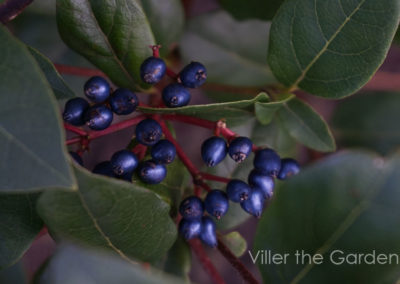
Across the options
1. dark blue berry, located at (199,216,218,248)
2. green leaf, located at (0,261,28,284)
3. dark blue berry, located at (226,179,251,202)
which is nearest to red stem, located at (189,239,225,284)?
dark blue berry, located at (199,216,218,248)

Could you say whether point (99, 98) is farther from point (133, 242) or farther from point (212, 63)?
point (212, 63)

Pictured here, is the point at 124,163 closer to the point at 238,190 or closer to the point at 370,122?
the point at 238,190

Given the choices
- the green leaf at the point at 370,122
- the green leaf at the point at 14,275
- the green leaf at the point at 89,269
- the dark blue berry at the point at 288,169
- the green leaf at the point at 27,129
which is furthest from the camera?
the green leaf at the point at 370,122

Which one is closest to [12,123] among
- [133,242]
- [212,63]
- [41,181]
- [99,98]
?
[41,181]

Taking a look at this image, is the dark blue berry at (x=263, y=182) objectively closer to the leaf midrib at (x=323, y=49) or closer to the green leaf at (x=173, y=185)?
the green leaf at (x=173, y=185)

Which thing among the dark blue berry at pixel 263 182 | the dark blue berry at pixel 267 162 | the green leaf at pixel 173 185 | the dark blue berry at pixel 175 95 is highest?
the dark blue berry at pixel 175 95

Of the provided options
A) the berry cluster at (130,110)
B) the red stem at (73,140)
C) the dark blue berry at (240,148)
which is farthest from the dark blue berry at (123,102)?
the dark blue berry at (240,148)

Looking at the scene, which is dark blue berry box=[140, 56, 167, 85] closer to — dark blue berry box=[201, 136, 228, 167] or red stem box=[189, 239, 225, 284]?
dark blue berry box=[201, 136, 228, 167]
